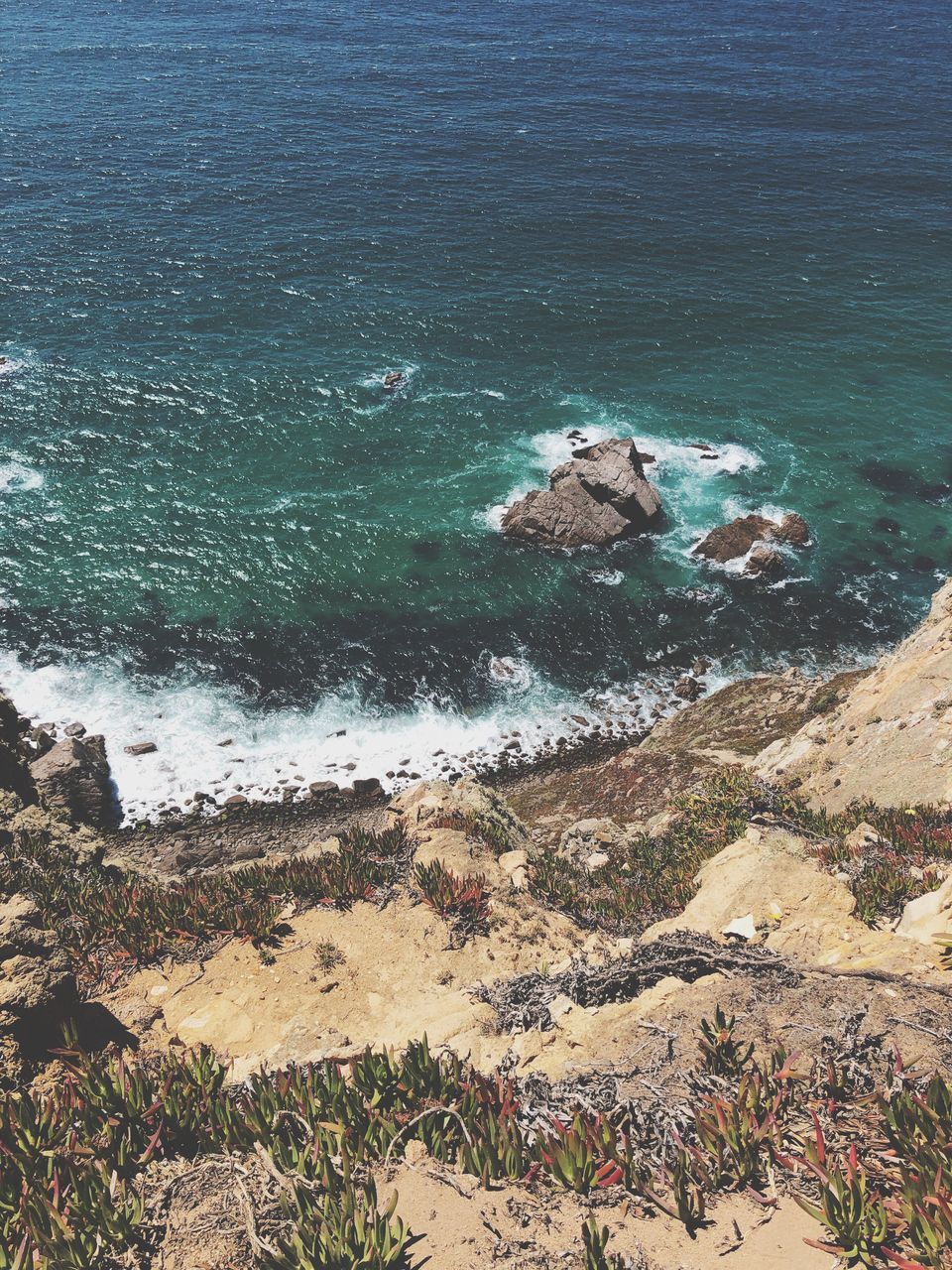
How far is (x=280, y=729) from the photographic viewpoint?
33.7m

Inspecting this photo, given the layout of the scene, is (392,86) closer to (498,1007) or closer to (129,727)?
(129,727)

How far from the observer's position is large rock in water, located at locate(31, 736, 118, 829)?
94.8 ft

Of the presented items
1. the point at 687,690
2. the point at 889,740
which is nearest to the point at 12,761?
the point at 889,740

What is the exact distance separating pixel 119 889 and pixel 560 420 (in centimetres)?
4121

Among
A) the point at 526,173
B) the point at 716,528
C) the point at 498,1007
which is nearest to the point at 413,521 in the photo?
the point at 716,528

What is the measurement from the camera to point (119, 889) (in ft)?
48.1

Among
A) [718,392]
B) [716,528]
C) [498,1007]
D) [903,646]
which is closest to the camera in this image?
[498,1007]

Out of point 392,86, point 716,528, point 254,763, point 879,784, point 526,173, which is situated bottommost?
point 254,763

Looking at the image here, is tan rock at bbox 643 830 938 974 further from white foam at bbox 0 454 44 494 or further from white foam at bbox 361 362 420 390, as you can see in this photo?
white foam at bbox 361 362 420 390

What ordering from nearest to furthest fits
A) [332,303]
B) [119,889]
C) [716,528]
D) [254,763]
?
1. [119,889]
2. [254,763]
3. [716,528]
4. [332,303]

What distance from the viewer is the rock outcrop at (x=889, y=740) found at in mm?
19391

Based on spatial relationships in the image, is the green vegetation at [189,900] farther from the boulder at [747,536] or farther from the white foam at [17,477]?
the white foam at [17,477]

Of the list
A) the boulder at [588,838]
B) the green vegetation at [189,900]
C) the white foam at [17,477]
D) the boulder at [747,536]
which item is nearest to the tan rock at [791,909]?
the green vegetation at [189,900]

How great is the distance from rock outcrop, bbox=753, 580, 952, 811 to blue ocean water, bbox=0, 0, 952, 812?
10.7 metres
